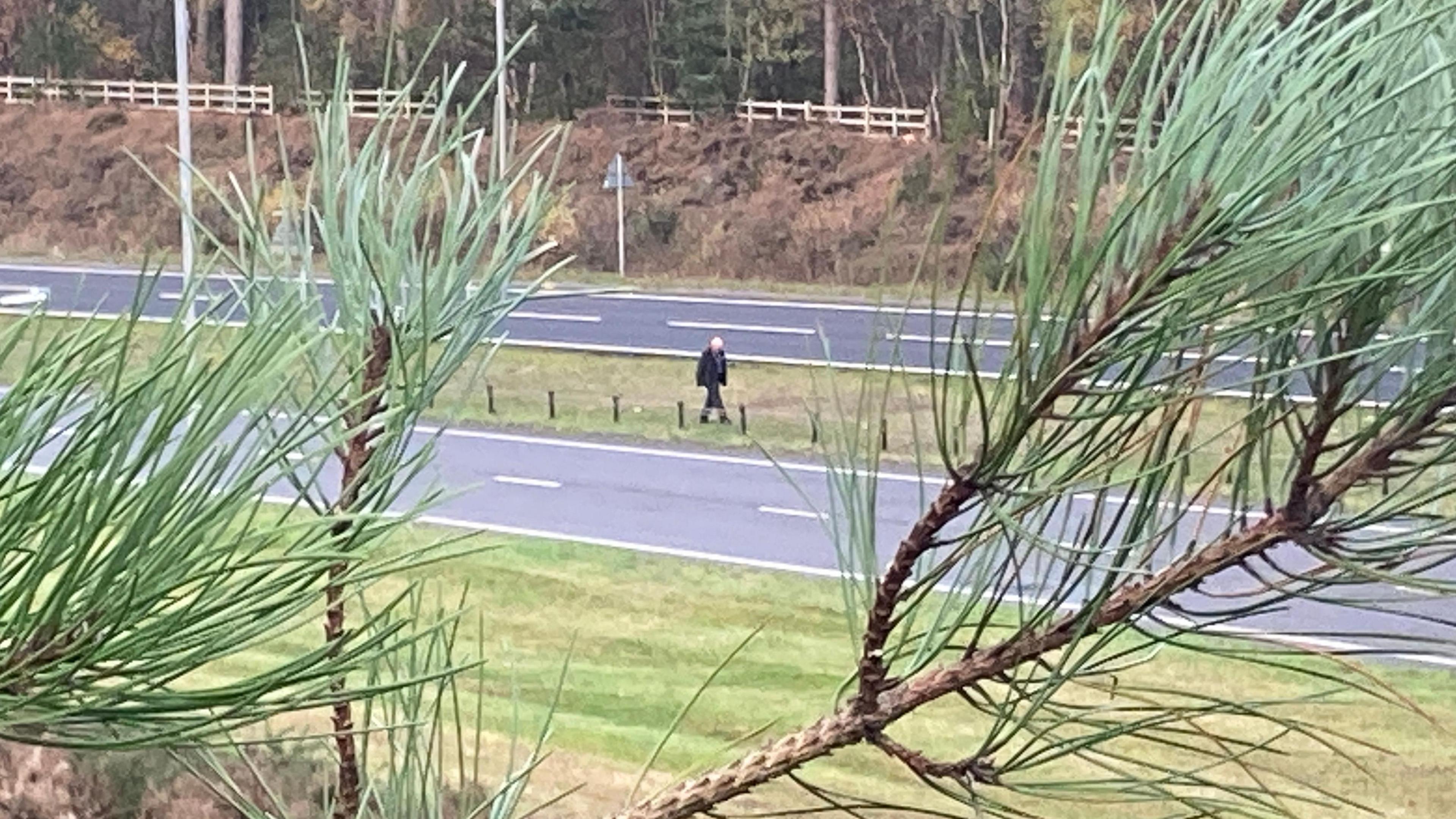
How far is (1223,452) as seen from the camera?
36 cm

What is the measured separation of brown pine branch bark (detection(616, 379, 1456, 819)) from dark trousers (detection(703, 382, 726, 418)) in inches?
98.7

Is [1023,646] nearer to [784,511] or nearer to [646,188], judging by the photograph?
[784,511]

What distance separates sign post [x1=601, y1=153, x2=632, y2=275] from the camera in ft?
9.65

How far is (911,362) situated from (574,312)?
4017 millimetres

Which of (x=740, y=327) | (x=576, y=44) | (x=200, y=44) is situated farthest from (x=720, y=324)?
(x=200, y=44)

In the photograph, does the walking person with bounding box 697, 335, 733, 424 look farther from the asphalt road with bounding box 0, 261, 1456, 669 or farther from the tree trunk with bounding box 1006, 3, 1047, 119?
the tree trunk with bounding box 1006, 3, 1047, 119

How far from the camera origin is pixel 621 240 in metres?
3.97

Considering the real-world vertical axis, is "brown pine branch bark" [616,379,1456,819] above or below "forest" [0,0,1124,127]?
below

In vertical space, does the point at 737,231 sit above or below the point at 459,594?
above

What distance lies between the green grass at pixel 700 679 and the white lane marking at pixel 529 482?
0.53m

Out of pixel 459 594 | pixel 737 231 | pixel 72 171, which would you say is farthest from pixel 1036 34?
pixel 72 171

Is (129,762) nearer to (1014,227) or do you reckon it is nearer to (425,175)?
(425,175)

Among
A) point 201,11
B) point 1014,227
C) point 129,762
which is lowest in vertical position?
point 129,762

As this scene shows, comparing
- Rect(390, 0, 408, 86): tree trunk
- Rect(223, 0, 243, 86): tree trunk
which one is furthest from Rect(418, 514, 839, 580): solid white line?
Rect(223, 0, 243, 86): tree trunk
